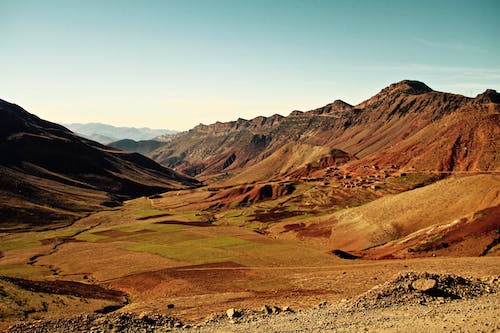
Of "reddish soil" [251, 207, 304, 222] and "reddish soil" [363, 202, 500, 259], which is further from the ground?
"reddish soil" [363, 202, 500, 259]

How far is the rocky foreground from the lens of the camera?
2600 cm

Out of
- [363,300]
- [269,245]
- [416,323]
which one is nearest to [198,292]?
[363,300]

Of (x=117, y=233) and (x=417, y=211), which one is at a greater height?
(x=417, y=211)

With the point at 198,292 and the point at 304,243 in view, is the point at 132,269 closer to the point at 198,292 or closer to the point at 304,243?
the point at 198,292

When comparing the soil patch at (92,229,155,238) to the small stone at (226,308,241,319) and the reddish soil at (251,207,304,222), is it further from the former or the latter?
the small stone at (226,308,241,319)

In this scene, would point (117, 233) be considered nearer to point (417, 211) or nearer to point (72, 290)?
point (72, 290)

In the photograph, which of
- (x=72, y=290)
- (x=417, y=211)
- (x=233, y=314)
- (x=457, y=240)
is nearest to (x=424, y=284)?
(x=233, y=314)

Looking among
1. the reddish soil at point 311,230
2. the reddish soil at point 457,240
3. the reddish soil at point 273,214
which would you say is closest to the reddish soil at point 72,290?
the reddish soil at point 457,240

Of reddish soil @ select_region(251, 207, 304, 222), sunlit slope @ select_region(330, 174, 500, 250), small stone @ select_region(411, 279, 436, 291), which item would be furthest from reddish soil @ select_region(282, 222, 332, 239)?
small stone @ select_region(411, 279, 436, 291)

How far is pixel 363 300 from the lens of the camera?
32.9m

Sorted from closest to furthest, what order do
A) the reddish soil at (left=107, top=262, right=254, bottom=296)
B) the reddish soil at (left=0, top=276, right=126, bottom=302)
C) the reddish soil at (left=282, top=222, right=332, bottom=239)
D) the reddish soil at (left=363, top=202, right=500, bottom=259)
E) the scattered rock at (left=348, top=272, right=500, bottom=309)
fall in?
1. the scattered rock at (left=348, top=272, right=500, bottom=309)
2. the reddish soil at (left=0, top=276, right=126, bottom=302)
3. the reddish soil at (left=107, top=262, right=254, bottom=296)
4. the reddish soil at (left=363, top=202, right=500, bottom=259)
5. the reddish soil at (left=282, top=222, right=332, bottom=239)

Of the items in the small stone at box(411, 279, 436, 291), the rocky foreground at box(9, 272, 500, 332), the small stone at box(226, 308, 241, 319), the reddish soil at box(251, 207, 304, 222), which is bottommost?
the reddish soil at box(251, 207, 304, 222)

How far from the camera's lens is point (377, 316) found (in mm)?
28844

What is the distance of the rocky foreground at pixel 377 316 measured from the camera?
26.0 metres
